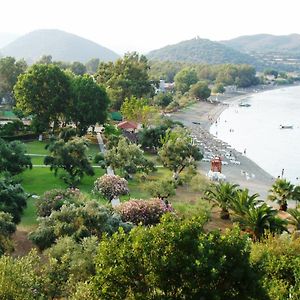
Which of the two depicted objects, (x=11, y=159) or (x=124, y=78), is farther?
(x=124, y=78)

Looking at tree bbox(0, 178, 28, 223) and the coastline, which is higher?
tree bbox(0, 178, 28, 223)

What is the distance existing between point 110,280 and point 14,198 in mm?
13517

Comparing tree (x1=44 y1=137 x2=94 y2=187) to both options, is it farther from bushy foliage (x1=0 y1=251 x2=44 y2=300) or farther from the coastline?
bushy foliage (x1=0 y1=251 x2=44 y2=300)

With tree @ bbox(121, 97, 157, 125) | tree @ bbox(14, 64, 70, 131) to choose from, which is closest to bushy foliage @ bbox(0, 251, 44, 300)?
tree @ bbox(14, 64, 70, 131)

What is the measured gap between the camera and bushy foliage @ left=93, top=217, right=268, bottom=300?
40.8ft

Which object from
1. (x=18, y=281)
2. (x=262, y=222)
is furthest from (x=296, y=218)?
(x=18, y=281)

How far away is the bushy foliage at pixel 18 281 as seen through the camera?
13.4 meters

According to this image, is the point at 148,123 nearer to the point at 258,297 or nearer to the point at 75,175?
the point at 75,175

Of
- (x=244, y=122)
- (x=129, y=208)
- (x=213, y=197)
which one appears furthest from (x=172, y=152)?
(x=244, y=122)

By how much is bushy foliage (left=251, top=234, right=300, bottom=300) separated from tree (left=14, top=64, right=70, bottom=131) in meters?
33.8

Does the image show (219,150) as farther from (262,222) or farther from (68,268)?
(68,268)

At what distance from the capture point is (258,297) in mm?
12977

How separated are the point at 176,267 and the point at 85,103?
39.3 metres

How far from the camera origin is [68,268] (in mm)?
16062
